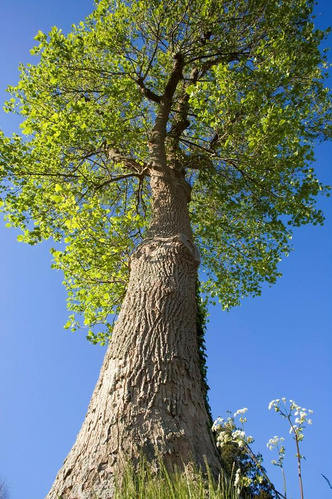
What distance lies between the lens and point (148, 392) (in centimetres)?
341

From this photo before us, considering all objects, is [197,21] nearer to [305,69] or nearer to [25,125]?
[305,69]

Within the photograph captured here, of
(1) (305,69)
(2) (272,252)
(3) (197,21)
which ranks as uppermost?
(3) (197,21)

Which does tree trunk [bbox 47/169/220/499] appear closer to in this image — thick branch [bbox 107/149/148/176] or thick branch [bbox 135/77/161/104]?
thick branch [bbox 107/149/148/176]

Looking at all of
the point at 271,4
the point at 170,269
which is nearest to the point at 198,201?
the point at 271,4

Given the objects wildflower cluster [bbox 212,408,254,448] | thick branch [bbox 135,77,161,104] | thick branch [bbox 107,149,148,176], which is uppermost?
thick branch [bbox 135,77,161,104]

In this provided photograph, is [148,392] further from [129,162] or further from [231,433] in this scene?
[129,162]

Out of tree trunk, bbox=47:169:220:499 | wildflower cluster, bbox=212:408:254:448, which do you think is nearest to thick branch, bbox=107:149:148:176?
tree trunk, bbox=47:169:220:499

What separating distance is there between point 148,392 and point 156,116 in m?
6.96

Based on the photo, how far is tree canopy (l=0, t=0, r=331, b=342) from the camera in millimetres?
7633

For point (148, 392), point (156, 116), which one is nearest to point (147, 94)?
point (156, 116)

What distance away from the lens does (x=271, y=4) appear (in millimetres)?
8766

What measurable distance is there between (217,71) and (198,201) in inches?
182

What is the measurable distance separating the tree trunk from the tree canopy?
264 centimetres

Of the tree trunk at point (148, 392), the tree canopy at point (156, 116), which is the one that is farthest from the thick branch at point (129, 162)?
the tree trunk at point (148, 392)
